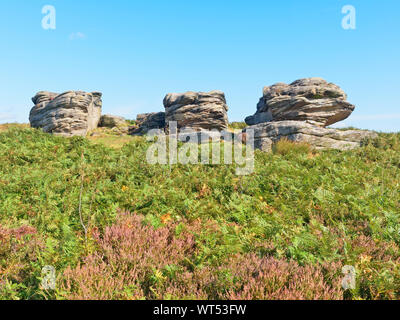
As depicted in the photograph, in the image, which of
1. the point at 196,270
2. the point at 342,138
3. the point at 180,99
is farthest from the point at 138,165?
the point at 180,99

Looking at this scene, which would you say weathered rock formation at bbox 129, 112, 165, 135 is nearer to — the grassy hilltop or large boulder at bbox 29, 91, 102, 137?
large boulder at bbox 29, 91, 102, 137

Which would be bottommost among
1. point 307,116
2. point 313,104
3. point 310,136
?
point 310,136

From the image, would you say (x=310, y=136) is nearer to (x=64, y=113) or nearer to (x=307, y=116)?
(x=307, y=116)

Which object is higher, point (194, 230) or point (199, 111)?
point (199, 111)

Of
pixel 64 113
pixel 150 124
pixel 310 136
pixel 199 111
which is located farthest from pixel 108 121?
pixel 310 136

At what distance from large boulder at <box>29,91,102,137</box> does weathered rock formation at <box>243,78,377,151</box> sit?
13.8 m

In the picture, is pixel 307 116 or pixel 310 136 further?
pixel 307 116

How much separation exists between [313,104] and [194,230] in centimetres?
1987

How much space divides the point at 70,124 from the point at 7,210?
1738 cm

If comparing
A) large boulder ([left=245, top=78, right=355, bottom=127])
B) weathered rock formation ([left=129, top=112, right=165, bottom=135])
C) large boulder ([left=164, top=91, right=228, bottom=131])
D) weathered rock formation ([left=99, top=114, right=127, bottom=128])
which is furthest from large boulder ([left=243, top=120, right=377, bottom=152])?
weathered rock formation ([left=99, top=114, right=127, bottom=128])

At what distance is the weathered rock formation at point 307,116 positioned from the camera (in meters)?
18.7

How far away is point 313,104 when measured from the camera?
74.2 feet

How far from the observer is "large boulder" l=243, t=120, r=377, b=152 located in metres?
18.4
